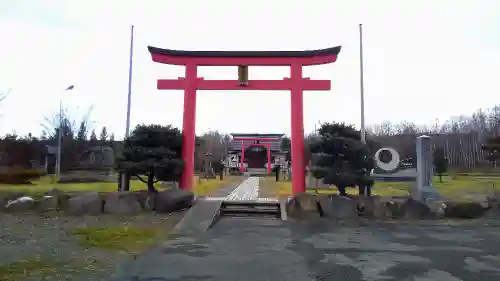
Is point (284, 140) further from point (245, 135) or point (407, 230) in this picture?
point (407, 230)

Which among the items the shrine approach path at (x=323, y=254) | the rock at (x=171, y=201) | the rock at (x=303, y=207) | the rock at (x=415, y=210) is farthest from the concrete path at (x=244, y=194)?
the rock at (x=415, y=210)

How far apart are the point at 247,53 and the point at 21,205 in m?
9.30

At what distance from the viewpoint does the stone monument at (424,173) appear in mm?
12203

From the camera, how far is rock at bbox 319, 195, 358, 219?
11.1m

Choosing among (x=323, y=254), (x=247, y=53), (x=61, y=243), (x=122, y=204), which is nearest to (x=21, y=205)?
(x=122, y=204)

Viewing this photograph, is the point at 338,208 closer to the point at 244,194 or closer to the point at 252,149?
the point at 244,194

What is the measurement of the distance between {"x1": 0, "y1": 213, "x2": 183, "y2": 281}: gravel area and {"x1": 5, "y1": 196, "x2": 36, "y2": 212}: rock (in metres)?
0.41

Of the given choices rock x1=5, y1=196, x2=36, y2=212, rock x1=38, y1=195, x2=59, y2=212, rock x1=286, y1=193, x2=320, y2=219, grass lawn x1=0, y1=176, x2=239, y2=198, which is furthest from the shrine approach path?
grass lawn x1=0, y1=176, x2=239, y2=198

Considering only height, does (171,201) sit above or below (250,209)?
above

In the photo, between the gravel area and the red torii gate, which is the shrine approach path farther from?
the red torii gate

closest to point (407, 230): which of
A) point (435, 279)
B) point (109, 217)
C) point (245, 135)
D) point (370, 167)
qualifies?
point (370, 167)

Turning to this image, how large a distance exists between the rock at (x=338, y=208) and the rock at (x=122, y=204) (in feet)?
19.1

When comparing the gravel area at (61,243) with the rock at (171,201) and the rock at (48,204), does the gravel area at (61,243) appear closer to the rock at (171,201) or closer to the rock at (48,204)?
the rock at (171,201)

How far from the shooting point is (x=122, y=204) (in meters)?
11.4
